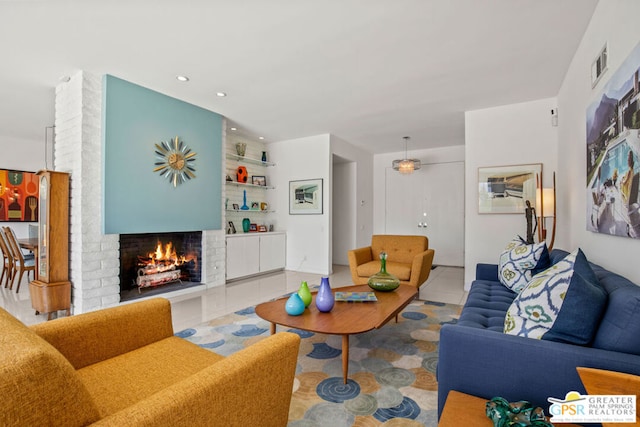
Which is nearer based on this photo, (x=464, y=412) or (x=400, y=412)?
(x=464, y=412)

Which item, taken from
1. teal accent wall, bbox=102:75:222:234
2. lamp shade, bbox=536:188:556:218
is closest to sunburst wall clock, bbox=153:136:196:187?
teal accent wall, bbox=102:75:222:234

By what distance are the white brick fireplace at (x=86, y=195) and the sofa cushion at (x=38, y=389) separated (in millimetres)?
3191

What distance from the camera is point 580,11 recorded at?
242 centimetres

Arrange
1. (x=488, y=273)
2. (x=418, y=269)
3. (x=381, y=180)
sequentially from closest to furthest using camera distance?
(x=488, y=273), (x=418, y=269), (x=381, y=180)

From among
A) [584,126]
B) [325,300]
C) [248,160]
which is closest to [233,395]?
[325,300]

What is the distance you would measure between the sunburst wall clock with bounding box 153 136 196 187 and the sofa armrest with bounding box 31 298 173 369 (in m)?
2.82

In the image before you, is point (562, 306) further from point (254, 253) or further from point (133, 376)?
point (254, 253)

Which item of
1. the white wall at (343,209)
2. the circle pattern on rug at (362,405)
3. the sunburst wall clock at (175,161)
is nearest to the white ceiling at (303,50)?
the sunburst wall clock at (175,161)

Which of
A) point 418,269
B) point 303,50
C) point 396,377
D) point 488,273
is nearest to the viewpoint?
point 396,377

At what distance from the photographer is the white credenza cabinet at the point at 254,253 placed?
17.0 ft

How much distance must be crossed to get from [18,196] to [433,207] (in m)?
8.62

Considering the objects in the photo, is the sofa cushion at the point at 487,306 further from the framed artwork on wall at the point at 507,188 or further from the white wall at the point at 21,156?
the white wall at the point at 21,156

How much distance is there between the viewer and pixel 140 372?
4.40 ft

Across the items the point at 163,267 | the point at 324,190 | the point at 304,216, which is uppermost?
the point at 324,190
